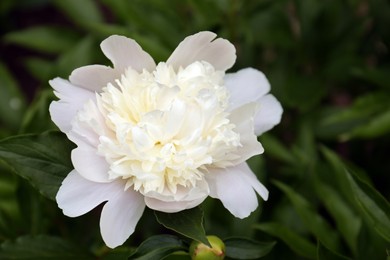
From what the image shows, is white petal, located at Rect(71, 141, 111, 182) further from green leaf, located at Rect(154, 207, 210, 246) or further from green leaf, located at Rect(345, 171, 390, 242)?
green leaf, located at Rect(345, 171, 390, 242)

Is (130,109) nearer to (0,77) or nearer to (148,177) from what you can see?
(148,177)

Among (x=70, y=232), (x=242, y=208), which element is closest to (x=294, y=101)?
(x=70, y=232)

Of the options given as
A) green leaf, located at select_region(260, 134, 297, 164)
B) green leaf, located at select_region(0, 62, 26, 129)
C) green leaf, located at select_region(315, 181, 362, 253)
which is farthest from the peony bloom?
green leaf, located at select_region(0, 62, 26, 129)

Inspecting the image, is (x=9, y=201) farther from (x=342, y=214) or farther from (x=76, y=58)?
(x=342, y=214)

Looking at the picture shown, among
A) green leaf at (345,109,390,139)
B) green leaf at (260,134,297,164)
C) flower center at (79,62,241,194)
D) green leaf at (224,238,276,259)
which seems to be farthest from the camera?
green leaf at (260,134,297,164)

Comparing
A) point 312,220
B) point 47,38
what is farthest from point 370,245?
point 47,38
